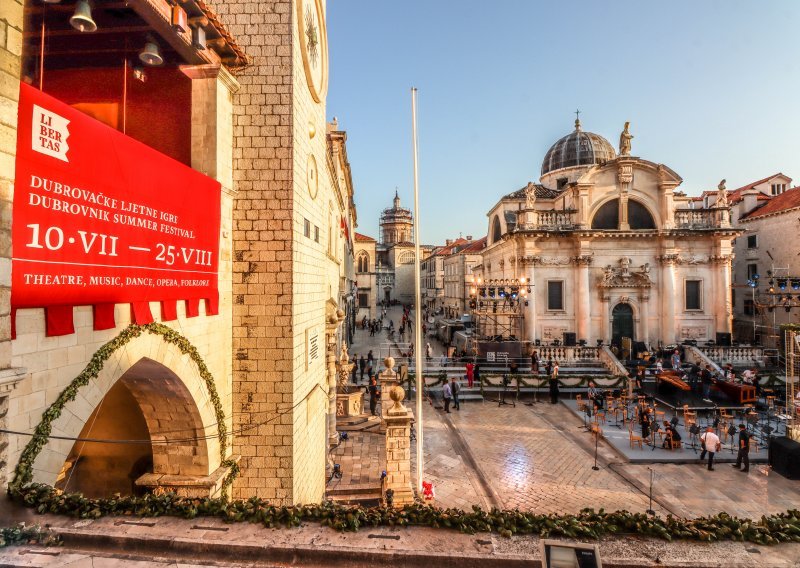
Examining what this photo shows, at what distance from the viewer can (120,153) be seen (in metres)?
4.75

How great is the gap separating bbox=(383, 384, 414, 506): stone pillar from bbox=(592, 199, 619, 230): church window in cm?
2387

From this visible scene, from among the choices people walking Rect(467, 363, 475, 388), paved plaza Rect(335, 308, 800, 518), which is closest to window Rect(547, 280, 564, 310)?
people walking Rect(467, 363, 475, 388)

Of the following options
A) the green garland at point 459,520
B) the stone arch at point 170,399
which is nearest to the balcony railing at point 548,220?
the stone arch at point 170,399

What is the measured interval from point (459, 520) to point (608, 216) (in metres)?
29.0

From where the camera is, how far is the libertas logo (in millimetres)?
3754

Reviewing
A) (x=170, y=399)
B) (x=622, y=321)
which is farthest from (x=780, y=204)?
(x=170, y=399)

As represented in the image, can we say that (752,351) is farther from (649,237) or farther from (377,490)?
(377,490)

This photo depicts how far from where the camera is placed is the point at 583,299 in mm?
27906

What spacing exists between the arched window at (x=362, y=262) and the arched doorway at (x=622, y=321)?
129 feet

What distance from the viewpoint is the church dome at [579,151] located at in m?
35.9

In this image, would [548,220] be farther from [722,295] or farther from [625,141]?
[722,295]

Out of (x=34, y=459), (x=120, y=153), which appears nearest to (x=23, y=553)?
(x=34, y=459)

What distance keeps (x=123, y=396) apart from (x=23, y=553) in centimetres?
626

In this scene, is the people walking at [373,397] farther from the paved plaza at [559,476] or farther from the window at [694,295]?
the window at [694,295]
